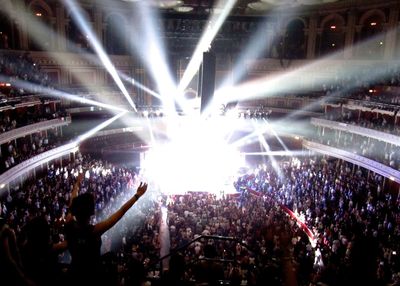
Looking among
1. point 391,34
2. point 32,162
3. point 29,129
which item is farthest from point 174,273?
point 391,34

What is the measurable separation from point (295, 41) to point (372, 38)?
8116 mm

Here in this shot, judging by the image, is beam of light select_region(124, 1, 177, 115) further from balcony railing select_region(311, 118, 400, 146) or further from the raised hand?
the raised hand

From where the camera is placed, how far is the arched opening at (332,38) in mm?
35375

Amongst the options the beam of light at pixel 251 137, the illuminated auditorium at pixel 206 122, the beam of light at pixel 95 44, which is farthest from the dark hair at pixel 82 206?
the beam of light at pixel 251 137

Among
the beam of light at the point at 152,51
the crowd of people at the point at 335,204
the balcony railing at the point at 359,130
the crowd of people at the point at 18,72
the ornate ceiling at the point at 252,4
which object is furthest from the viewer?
the beam of light at the point at 152,51

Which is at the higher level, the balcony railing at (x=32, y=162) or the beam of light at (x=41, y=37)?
the beam of light at (x=41, y=37)

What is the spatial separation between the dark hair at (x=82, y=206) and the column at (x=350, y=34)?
35.9 metres

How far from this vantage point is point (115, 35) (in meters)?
36.2

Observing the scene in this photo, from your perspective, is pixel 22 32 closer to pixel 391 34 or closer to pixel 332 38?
pixel 332 38

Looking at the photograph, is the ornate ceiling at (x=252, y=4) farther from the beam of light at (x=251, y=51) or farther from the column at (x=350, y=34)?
the beam of light at (x=251, y=51)

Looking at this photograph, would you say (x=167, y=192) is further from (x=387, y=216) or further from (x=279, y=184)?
(x=387, y=216)

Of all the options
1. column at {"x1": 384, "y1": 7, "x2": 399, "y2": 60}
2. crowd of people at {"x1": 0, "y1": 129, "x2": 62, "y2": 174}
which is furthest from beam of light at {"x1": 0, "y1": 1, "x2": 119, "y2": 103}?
column at {"x1": 384, "y1": 7, "x2": 399, "y2": 60}

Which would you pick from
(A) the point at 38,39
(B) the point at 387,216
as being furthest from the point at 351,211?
(A) the point at 38,39

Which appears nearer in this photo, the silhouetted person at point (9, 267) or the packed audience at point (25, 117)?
the silhouetted person at point (9, 267)
